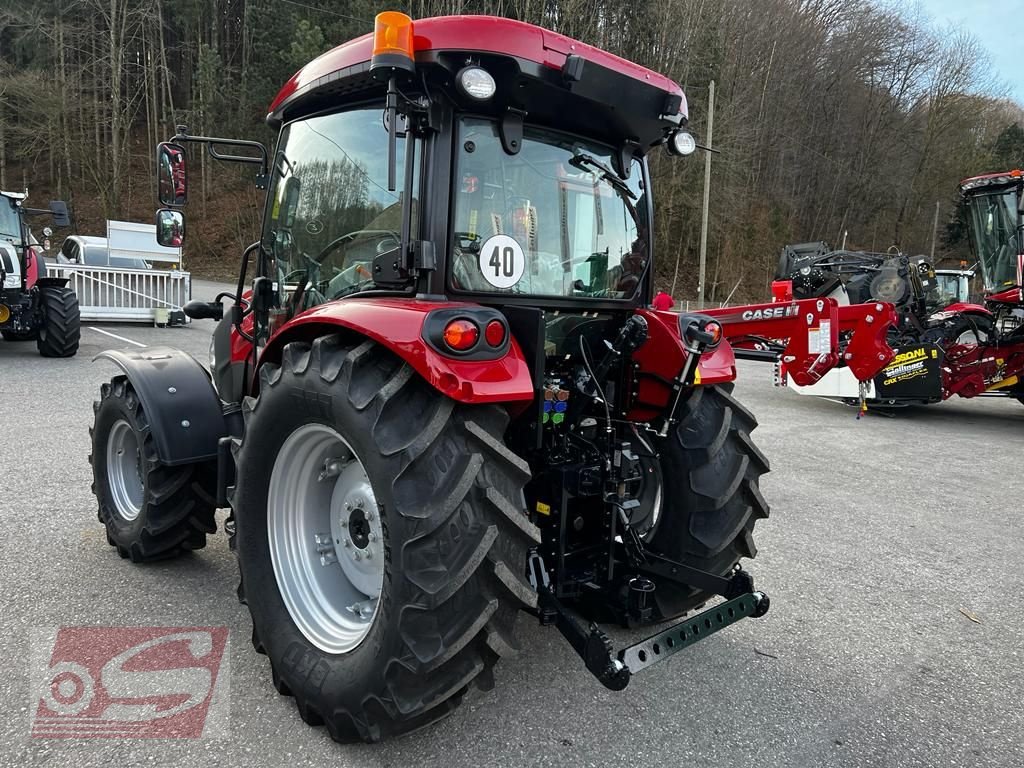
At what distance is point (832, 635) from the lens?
3.10m

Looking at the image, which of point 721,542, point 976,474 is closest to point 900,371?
point 976,474

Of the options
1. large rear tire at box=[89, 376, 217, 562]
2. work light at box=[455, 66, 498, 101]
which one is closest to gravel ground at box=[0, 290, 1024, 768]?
large rear tire at box=[89, 376, 217, 562]

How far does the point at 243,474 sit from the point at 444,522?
3.26 ft

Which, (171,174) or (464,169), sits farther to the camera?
(171,174)

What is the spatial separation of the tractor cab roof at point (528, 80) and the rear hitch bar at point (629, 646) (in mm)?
1550

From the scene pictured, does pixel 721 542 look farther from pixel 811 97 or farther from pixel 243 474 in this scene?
pixel 811 97

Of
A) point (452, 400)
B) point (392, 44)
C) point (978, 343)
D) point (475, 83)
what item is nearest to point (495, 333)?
point (452, 400)

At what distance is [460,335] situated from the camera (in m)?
1.98

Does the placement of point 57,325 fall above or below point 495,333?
below

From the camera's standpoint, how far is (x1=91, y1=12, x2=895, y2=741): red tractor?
1981 mm

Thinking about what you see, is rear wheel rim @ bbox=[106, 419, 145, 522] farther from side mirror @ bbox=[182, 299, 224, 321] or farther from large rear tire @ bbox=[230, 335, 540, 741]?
large rear tire @ bbox=[230, 335, 540, 741]
